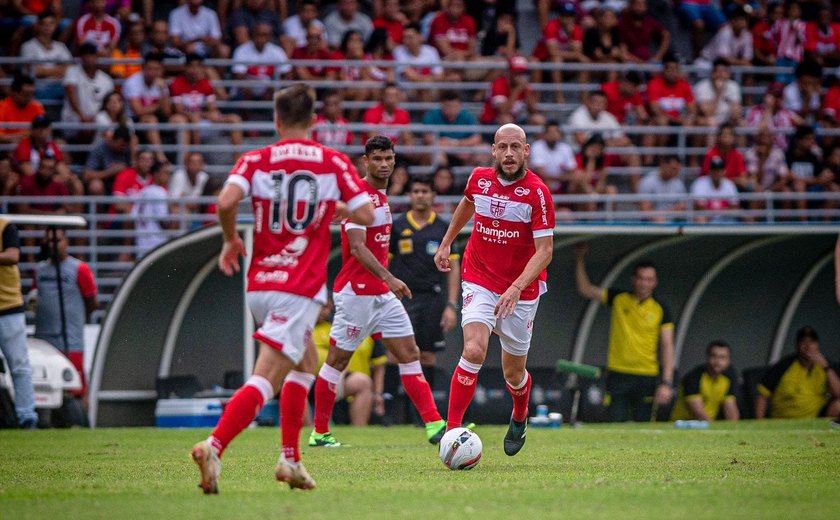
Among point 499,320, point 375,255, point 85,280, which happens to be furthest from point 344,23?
point 499,320

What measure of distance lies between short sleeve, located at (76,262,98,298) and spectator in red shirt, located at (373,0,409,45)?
23.9ft

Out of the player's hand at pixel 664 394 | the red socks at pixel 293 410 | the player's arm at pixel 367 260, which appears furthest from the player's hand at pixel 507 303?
the player's hand at pixel 664 394

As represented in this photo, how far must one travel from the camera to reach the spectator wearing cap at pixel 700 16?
2261 centimetres

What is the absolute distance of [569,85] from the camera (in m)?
20.0

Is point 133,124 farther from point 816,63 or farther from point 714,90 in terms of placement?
point 816,63

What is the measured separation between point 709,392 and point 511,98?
5554 mm

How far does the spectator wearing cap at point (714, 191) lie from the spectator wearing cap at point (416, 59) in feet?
14.5

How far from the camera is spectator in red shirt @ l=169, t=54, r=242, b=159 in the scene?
18.1 metres

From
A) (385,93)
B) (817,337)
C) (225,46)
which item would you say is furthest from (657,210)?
(225,46)

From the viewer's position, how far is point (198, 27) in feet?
63.7

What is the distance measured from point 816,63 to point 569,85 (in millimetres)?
4378

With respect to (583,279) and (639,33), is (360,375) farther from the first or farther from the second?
(639,33)

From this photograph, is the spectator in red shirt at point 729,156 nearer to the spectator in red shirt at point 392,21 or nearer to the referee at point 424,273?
the spectator in red shirt at point 392,21

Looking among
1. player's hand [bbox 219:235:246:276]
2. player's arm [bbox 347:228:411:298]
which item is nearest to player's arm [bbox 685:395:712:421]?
player's arm [bbox 347:228:411:298]
